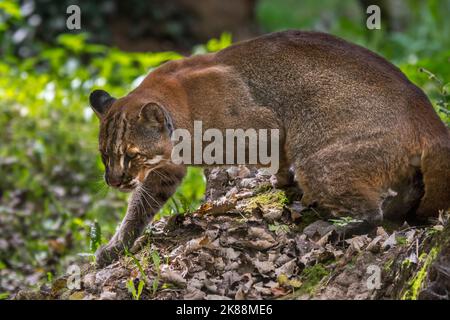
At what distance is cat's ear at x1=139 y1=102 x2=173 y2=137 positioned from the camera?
253 inches

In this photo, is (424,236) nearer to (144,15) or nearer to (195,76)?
(195,76)

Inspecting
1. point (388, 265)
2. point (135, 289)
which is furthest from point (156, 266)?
point (388, 265)

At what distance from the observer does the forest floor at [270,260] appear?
5219 millimetres

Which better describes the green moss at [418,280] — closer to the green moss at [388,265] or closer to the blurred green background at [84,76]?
the green moss at [388,265]

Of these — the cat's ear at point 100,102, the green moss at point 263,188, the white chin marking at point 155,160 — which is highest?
the cat's ear at point 100,102

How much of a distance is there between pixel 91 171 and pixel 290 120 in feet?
15.8

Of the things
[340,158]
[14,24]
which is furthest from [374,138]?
[14,24]

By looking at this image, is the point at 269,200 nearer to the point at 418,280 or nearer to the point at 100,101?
the point at 100,101

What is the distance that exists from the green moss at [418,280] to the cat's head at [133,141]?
99.7 inches

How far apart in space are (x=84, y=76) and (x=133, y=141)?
6796mm

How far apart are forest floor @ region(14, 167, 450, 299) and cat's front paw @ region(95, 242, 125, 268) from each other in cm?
9

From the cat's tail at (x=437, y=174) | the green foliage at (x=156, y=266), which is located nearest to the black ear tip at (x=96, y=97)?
the green foliage at (x=156, y=266)

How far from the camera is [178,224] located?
21.7ft

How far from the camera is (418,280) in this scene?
4969 millimetres
